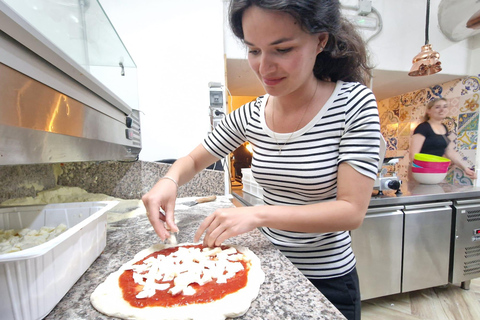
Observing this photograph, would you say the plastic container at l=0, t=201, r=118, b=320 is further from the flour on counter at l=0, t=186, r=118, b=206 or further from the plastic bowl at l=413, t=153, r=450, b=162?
the plastic bowl at l=413, t=153, r=450, b=162

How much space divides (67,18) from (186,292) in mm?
1165

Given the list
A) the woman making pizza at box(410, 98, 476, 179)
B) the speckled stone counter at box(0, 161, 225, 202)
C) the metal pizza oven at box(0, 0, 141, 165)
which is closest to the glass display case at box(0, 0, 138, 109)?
the metal pizza oven at box(0, 0, 141, 165)

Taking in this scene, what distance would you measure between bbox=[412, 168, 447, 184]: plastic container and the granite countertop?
6.86 feet

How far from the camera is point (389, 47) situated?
212cm

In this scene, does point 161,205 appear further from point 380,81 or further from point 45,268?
point 380,81

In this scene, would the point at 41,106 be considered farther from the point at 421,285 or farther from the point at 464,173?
the point at 464,173

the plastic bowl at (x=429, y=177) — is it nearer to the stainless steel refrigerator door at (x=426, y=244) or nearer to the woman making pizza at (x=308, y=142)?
the stainless steel refrigerator door at (x=426, y=244)

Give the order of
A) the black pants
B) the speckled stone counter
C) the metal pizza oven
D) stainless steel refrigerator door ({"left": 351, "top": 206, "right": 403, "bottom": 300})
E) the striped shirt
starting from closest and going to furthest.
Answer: the metal pizza oven < the striped shirt < the black pants < the speckled stone counter < stainless steel refrigerator door ({"left": 351, "top": 206, "right": 403, "bottom": 300})

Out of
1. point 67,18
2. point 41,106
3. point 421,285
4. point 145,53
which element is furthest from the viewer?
point 421,285

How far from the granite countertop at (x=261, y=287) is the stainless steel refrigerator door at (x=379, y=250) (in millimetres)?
1180

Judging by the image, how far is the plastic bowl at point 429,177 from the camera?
2033mm

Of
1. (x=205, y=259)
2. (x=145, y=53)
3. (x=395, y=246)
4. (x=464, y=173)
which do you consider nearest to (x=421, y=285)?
(x=395, y=246)

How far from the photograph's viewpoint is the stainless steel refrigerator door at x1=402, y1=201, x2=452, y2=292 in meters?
1.66

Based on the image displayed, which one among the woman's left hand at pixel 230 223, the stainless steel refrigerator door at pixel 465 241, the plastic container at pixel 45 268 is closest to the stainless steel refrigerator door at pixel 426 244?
the stainless steel refrigerator door at pixel 465 241
